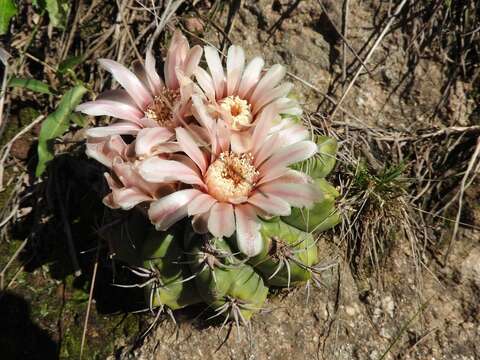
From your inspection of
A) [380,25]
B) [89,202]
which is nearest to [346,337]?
[89,202]

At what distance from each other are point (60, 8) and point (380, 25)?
1.48 metres

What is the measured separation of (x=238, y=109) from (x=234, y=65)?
15 centimetres

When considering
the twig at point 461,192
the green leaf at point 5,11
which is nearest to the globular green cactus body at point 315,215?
the twig at point 461,192

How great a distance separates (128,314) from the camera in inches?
83.3

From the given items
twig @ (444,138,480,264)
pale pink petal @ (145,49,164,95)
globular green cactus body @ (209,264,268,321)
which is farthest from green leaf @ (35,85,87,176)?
twig @ (444,138,480,264)

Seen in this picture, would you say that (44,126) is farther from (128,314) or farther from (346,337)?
(346,337)

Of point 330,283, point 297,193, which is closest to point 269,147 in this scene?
point 297,193

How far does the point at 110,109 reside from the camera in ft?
5.65

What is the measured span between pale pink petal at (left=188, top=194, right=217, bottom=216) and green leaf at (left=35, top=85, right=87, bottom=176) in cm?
105

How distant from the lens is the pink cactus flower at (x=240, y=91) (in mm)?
1656

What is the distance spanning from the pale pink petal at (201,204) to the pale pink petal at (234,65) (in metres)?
0.44

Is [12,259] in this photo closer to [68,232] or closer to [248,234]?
[68,232]

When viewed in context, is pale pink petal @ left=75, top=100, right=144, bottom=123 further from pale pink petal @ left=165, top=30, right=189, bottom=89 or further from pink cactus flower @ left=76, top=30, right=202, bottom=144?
pale pink petal @ left=165, top=30, right=189, bottom=89

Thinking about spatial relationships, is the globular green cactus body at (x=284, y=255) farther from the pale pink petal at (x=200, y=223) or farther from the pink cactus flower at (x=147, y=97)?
the pink cactus flower at (x=147, y=97)
